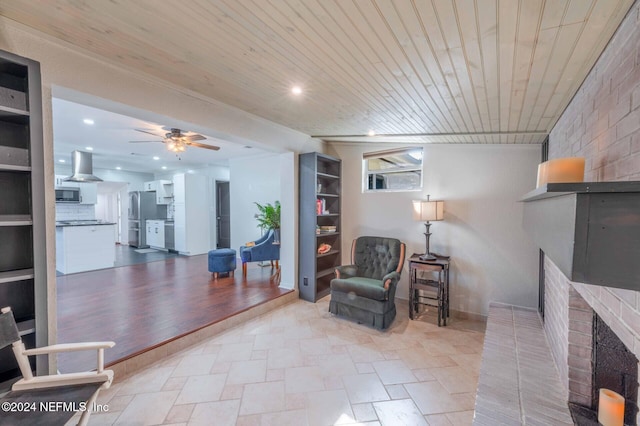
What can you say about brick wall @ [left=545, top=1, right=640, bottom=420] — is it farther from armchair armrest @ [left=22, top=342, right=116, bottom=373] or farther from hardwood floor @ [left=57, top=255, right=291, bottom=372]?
hardwood floor @ [left=57, top=255, right=291, bottom=372]

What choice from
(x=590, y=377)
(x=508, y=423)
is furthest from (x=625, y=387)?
(x=508, y=423)

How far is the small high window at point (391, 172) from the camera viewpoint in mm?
4004

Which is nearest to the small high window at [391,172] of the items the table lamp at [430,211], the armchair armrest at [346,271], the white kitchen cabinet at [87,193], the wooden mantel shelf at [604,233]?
the table lamp at [430,211]

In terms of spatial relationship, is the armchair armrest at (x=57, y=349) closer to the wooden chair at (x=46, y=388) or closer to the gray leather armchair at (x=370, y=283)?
the wooden chair at (x=46, y=388)

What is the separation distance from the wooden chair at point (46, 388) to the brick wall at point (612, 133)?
2.49 meters

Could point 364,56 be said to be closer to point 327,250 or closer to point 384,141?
point 384,141

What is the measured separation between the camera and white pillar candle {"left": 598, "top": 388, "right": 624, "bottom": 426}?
1.44 metres

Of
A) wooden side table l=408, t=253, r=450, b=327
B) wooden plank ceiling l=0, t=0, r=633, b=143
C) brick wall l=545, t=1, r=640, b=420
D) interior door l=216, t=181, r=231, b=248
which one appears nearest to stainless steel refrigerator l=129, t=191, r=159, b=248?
interior door l=216, t=181, r=231, b=248

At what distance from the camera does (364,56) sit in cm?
163

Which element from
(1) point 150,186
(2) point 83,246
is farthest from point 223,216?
(2) point 83,246

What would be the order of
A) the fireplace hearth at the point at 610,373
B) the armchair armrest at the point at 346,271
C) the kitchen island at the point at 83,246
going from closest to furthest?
the fireplace hearth at the point at 610,373 → the armchair armrest at the point at 346,271 → the kitchen island at the point at 83,246

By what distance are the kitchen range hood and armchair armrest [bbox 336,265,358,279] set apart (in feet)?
18.2

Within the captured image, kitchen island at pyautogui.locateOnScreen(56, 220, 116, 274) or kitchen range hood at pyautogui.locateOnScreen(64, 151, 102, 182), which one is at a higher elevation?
kitchen range hood at pyautogui.locateOnScreen(64, 151, 102, 182)

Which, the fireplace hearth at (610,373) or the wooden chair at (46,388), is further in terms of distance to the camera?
the fireplace hearth at (610,373)
